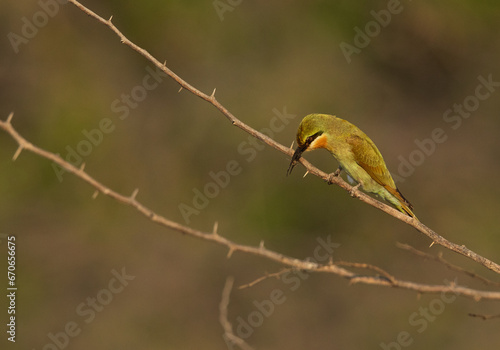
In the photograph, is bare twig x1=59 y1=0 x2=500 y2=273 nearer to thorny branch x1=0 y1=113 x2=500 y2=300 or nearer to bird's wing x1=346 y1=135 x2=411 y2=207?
thorny branch x1=0 y1=113 x2=500 y2=300

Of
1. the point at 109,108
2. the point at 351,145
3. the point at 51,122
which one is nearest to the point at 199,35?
the point at 109,108

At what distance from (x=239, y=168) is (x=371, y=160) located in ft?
15.2

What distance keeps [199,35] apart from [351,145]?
5851 millimetres

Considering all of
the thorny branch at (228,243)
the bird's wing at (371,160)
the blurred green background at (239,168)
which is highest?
the thorny branch at (228,243)

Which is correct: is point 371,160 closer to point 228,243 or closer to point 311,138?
point 311,138

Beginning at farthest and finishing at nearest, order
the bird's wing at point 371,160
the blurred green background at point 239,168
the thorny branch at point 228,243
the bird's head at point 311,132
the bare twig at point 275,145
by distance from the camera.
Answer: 1. the blurred green background at point 239,168
2. the bird's wing at point 371,160
3. the bird's head at point 311,132
4. the bare twig at point 275,145
5. the thorny branch at point 228,243

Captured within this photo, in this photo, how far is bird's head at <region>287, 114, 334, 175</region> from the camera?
3611mm

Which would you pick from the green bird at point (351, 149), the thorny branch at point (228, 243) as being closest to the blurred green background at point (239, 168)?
the green bird at point (351, 149)

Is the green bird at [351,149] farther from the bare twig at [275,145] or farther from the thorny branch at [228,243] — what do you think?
the thorny branch at [228,243]

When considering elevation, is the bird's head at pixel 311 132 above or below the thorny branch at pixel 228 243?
below

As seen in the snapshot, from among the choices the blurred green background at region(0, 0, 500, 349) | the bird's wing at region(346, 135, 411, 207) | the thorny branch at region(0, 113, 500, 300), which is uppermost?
the thorny branch at region(0, 113, 500, 300)

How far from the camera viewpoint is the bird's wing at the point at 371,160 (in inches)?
158

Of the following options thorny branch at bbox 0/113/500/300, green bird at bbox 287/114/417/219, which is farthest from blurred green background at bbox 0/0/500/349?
thorny branch at bbox 0/113/500/300

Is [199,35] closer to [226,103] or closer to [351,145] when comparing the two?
[226,103]
